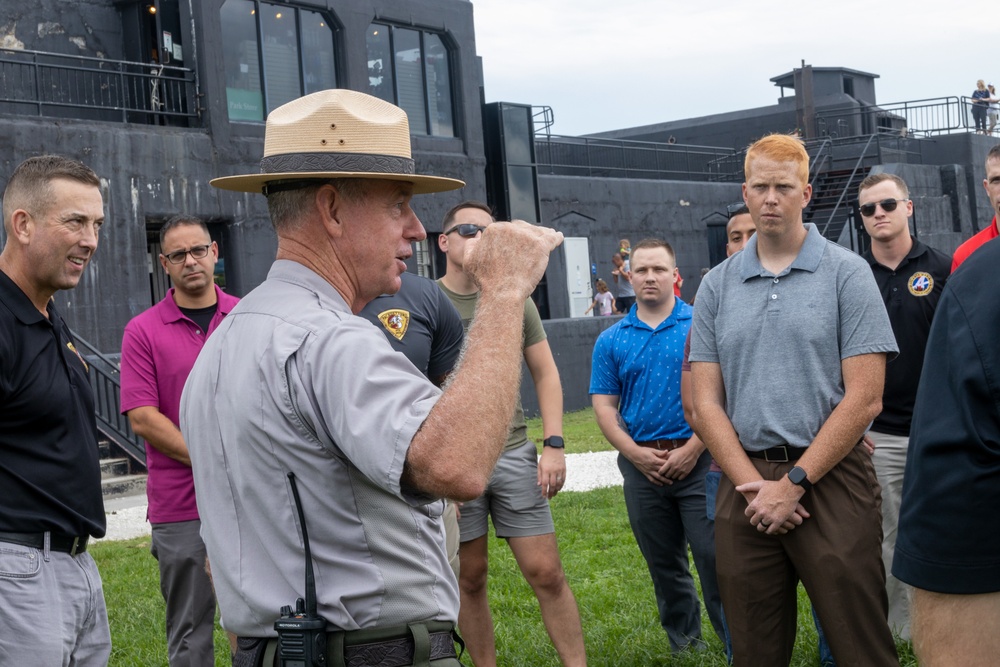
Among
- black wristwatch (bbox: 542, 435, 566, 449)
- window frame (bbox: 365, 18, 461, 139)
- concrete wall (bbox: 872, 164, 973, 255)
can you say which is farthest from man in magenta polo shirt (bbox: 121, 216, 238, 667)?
concrete wall (bbox: 872, 164, 973, 255)

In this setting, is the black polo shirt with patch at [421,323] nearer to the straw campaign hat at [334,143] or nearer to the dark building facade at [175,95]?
the straw campaign hat at [334,143]

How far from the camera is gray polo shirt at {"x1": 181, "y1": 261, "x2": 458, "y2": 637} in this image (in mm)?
2316

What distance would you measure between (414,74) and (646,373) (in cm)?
1699

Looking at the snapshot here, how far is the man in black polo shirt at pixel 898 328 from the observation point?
587 cm

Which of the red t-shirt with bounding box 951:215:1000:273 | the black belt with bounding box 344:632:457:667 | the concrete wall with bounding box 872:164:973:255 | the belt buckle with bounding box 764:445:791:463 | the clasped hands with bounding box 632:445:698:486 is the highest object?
the concrete wall with bounding box 872:164:973:255

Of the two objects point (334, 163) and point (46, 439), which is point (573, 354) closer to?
point (46, 439)

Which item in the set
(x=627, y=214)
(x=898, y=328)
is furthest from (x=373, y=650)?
(x=627, y=214)

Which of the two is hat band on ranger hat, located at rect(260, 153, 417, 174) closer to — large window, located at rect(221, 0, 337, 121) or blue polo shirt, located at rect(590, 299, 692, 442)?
blue polo shirt, located at rect(590, 299, 692, 442)

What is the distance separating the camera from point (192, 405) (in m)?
2.69

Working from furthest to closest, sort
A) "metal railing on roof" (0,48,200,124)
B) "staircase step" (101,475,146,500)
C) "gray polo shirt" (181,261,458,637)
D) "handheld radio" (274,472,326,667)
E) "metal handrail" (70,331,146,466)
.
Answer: "metal railing on roof" (0,48,200,124)
"metal handrail" (70,331,146,466)
"staircase step" (101,475,146,500)
"handheld radio" (274,472,326,667)
"gray polo shirt" (181,261,458,637)

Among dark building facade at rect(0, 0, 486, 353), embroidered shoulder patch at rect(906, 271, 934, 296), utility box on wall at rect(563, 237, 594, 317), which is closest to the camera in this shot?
embroidered shoulder patch at rect(906, 271, 934, 296)

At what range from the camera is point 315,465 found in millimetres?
2428

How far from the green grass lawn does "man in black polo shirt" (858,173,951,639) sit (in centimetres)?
62

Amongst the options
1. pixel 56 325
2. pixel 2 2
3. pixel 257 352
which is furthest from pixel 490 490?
pixel 2 2
